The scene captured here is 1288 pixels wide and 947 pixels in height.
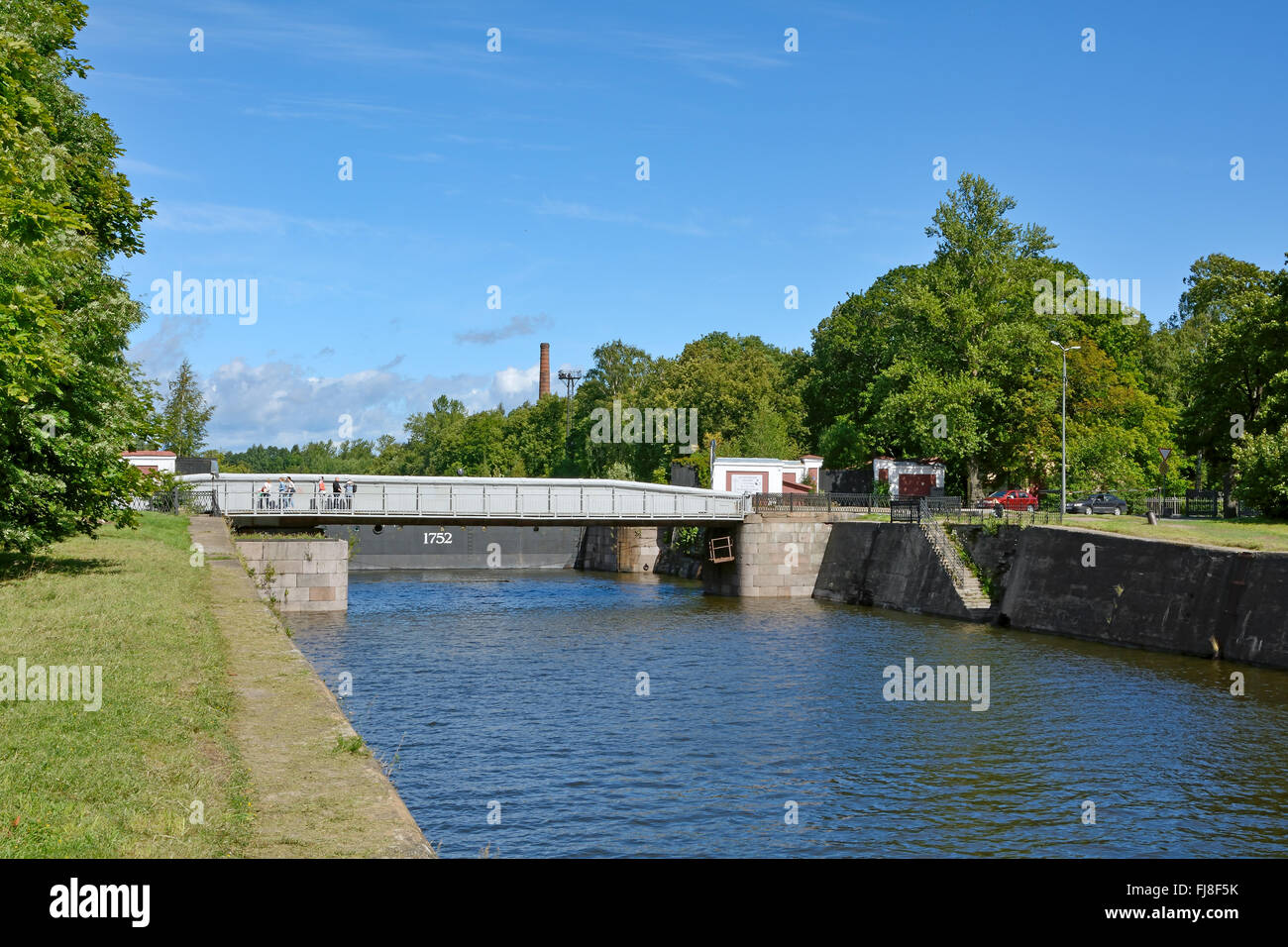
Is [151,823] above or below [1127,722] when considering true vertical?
above

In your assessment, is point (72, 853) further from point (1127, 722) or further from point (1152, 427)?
point (1152, 427)

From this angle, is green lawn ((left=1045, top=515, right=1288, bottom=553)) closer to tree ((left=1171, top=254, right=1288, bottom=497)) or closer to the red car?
tree ((left=1171, top=254, right=1288, bottom=497))

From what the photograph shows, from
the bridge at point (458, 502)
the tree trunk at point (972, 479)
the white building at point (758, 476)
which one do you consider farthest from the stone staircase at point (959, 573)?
the white building at point (758, 476)

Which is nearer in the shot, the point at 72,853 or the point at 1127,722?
the point at 72,853

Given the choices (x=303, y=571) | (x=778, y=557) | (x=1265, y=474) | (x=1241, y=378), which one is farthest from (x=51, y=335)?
(x=1241, y=378)

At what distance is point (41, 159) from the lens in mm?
24125

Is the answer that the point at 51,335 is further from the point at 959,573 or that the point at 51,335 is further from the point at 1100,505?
the point at 1100,505

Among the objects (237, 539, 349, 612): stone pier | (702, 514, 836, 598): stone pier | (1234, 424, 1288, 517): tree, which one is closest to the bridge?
(702, 514, 836, 598): stone pier

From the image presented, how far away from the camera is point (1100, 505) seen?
2489 inches

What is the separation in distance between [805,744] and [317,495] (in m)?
32.4

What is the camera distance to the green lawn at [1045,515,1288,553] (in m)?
36.9
